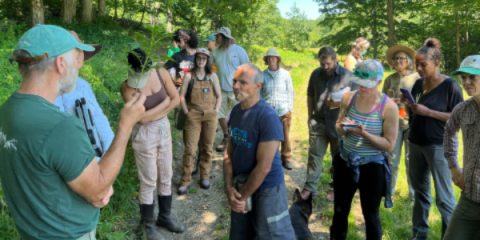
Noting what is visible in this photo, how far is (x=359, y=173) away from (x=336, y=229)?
2.39 feet

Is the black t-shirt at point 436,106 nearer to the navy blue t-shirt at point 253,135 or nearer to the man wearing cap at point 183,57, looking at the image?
the navy blue t-shirt at point 253,135

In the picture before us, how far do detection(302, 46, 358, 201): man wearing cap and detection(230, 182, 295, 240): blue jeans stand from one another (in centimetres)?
157

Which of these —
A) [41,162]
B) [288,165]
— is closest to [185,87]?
[288,165]

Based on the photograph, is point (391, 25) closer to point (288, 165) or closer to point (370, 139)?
point (288, 165)

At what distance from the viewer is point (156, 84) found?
140 inches

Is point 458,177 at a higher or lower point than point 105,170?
lower

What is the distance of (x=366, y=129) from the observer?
3076 millimetres

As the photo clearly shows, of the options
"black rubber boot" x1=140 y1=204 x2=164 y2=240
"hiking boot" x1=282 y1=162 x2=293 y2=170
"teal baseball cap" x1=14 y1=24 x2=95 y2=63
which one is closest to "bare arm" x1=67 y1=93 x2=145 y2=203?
"teal baseball cap" x1=14 y1=24 x2=95 y2=63

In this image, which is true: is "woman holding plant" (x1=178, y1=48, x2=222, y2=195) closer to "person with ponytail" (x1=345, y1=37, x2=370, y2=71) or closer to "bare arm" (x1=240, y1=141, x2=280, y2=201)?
"person with ponytail" (x1=345, y1=37, x2=370, y2=71)

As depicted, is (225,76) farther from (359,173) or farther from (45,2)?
(45,2)

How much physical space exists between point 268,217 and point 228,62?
13.3 feet

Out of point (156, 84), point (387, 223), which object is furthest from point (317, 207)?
point (156, 84)

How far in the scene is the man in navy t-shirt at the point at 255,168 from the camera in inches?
102

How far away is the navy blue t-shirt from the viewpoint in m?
2.58
